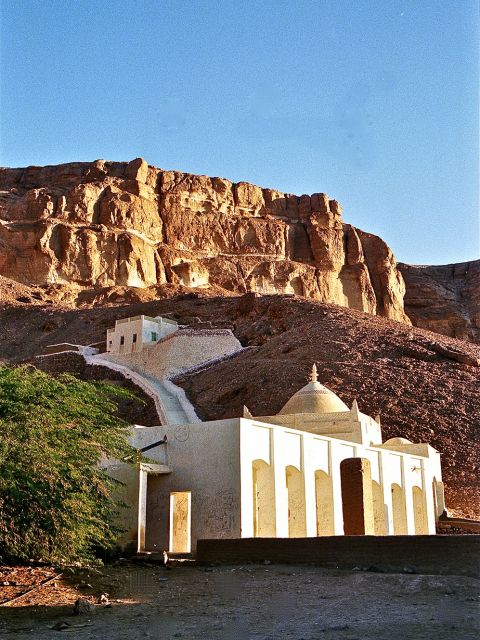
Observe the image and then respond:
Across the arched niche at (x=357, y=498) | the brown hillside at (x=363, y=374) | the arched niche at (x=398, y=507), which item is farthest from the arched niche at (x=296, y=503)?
the brown hillside at (x=363, y=374)

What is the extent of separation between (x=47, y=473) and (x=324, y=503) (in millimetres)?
10145

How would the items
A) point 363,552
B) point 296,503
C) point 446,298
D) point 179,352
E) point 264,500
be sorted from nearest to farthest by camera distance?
point 363,552, point 264,500, point 296,503, point 179,352, point 446,298

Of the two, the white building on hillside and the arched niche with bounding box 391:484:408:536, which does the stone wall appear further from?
the arched niche with bounding box 391:484:408:536

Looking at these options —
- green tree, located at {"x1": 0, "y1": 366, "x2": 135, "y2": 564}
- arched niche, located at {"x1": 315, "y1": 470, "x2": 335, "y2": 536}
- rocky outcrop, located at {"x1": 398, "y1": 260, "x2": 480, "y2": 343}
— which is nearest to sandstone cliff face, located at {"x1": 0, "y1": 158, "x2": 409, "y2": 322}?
rocky outcrop, located at {"x1": 398, "y1": 260, "x2": 480, "y2": 343}

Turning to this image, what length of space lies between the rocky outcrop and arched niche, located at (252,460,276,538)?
7906 centimetres

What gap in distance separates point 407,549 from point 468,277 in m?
101

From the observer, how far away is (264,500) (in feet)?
64.3

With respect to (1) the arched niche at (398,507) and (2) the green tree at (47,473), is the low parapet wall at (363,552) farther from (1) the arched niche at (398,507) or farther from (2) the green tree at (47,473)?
(1) the arched niche at (398,507)

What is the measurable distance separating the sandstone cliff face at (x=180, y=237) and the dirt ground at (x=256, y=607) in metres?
69.2

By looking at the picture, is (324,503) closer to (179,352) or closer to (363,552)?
(363,552)

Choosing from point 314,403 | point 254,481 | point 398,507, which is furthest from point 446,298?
point 254,481

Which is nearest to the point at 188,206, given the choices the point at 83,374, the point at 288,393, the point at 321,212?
the point at 321,212

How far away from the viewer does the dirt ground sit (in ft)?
28.8

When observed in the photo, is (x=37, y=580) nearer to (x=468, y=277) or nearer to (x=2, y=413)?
(x=2, y=413)
